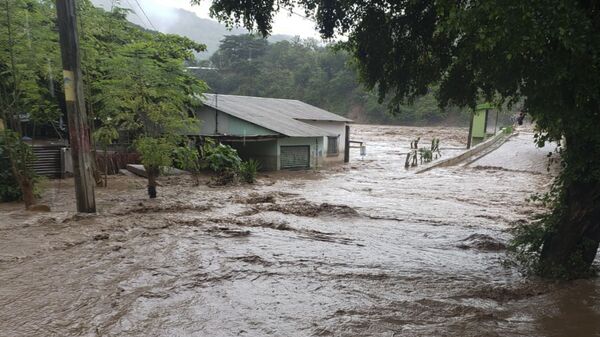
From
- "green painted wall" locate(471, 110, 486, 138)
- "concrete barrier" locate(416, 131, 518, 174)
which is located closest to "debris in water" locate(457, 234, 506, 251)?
"concrete barrier" locate(416, 131, 518, 174)

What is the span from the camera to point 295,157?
24.7 metres

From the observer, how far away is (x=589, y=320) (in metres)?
4.96

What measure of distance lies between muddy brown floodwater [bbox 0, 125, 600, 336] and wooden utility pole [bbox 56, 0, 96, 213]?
1.10m

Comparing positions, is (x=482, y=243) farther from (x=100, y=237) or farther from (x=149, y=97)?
(x=149, y=97)

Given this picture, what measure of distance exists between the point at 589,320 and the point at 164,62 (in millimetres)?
11835

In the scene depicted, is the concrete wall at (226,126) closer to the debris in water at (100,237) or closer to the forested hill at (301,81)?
the debris in water at (100,237)

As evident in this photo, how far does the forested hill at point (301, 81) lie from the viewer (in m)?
76.0

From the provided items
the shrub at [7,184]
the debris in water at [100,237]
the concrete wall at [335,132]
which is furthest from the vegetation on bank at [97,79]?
the concrete wall at [335,132]

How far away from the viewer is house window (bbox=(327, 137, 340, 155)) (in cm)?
3032

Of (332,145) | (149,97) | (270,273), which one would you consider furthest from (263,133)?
(270,273)

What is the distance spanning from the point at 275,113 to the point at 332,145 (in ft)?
16.7

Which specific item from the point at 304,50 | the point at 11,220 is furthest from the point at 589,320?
the point at 304,50

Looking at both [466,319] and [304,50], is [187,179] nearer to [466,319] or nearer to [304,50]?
[466,319]

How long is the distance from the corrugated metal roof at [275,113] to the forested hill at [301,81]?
43719 mm
